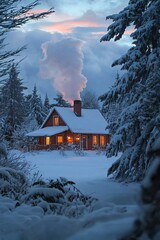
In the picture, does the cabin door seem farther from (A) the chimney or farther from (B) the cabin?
(A) the chimney

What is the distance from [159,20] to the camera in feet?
41.9

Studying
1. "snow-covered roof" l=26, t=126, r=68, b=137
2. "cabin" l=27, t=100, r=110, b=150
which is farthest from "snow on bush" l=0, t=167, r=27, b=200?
"snow-covered roof" l=26, t=126, r=68, b=137

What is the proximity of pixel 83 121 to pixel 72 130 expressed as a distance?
11.8 ft

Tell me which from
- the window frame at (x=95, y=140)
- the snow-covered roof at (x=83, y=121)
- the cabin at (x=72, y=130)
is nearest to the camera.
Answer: the cabin at (x=72, y=130)

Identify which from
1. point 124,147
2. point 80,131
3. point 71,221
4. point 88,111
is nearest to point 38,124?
point 88,111

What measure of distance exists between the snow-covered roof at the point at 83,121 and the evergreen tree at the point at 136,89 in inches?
1350

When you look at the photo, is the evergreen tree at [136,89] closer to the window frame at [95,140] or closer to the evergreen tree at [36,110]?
the window frame at [95,140]

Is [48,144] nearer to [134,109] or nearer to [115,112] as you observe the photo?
[115,112]

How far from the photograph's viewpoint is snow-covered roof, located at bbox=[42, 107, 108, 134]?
49438mm

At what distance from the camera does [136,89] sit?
525 inches

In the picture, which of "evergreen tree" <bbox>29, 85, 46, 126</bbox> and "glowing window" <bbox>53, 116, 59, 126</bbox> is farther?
"evergreen tree" <bbox>29, 85, 46, 126</bbox>

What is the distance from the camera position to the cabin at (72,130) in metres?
49.3

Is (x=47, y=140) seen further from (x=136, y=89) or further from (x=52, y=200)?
(x=52, y=200)

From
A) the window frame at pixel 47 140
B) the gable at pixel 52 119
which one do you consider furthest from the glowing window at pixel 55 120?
the window frame at pixel 47 140
